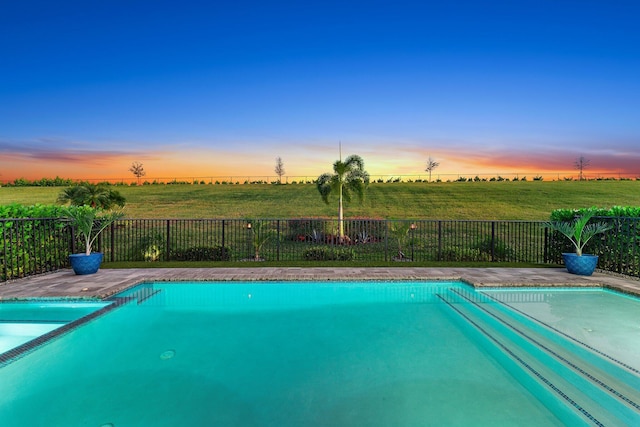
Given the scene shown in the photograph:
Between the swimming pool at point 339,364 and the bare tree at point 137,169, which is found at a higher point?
the bare tree at point 137,169

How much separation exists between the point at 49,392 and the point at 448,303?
16.1 ft

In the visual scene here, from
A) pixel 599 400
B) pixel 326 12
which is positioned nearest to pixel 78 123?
pixel 326 12

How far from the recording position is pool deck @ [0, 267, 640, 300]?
19.0 feet

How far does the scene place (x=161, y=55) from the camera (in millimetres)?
11664

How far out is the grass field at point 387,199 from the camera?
1138 inches

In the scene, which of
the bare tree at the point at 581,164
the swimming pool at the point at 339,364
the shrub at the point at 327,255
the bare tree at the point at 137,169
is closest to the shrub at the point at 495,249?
the shrub at the point at 327,255

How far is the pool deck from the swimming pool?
0.59 metres

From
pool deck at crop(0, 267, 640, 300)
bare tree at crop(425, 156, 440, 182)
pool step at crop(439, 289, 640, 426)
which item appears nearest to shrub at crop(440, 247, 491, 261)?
pool deck at crop(0, 267, 640, 300)

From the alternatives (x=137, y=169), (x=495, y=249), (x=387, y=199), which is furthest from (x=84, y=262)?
(x=137, y=169)

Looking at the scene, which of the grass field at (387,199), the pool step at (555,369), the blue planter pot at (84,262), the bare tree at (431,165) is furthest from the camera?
the bare tree at (431,165)

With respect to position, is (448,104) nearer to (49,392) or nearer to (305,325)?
(305,325)

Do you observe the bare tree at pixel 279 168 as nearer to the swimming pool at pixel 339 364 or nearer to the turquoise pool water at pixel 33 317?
the swimming pool at pixel 339 364

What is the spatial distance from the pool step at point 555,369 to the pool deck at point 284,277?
193cm

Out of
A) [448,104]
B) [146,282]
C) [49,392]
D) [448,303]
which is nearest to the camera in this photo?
[49,392]
